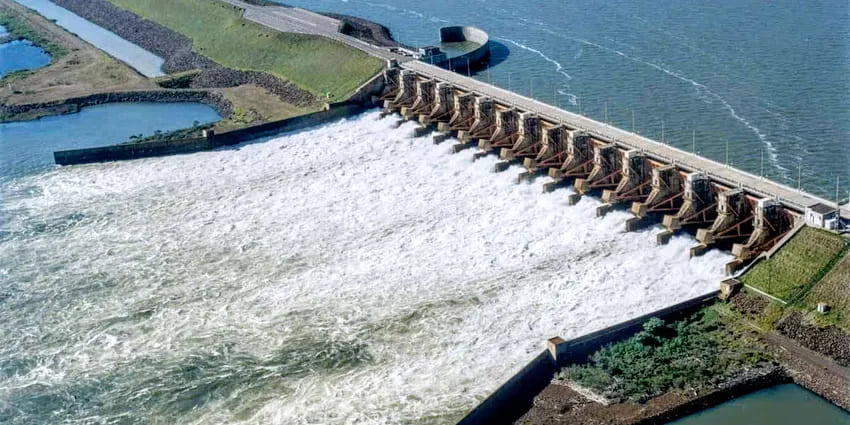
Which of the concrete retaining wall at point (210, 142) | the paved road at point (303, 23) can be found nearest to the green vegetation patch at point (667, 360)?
the concrete retaining wall at point (210, 142)

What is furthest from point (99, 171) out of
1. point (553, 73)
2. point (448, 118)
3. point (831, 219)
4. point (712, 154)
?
point (831, 219)

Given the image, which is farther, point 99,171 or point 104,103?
point 104,103

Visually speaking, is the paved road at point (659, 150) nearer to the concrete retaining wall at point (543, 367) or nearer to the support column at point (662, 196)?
the support column at point (662, 196)

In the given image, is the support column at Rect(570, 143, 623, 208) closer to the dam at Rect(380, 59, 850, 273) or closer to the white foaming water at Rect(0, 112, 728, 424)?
the dam at Rect(380, 59, 850, 273)

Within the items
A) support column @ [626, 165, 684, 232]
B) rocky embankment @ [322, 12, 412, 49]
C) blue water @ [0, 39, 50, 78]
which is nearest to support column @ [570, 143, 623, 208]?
support column @ [626, 165, 684, 232]

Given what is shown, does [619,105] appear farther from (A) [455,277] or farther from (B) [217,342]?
(B) [217,342]

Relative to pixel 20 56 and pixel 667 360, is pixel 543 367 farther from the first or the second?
pixel 20 56
